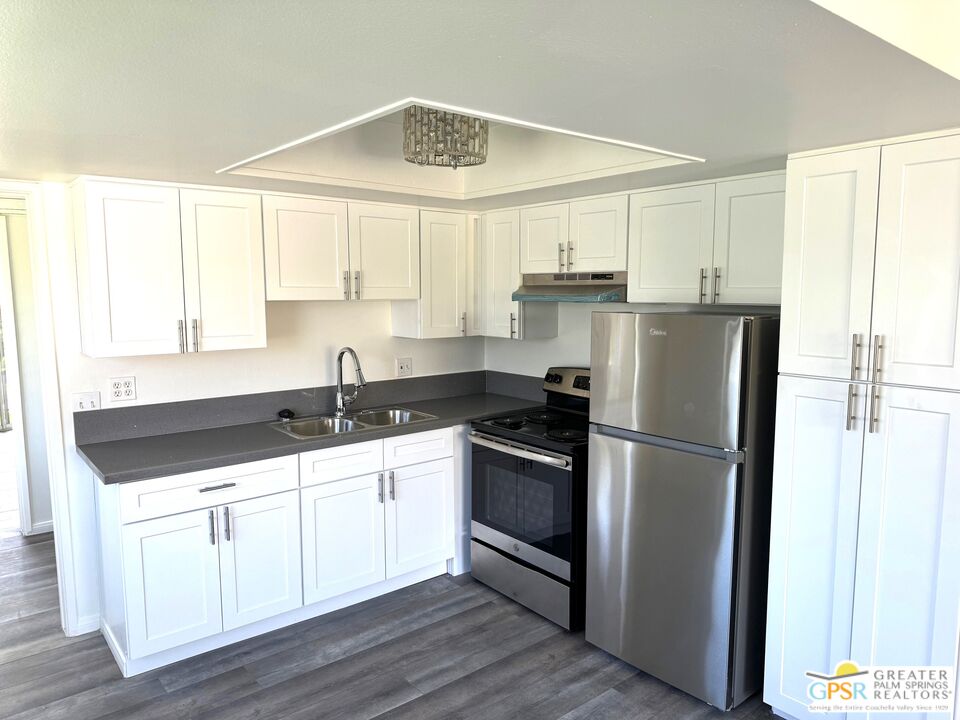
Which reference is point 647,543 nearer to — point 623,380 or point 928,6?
point 623,380

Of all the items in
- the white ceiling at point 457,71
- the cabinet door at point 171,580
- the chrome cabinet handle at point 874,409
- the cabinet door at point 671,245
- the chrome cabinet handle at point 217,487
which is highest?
the white ceiling at point 457,71

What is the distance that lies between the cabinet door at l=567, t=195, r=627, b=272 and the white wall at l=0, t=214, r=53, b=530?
338 centimetres

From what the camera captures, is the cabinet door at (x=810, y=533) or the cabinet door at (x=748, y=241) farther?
the cabinet door at (x=748, y=241)

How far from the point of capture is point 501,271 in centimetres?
378

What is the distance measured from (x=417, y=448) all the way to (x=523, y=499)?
0.61 m

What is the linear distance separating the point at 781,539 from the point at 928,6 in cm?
173

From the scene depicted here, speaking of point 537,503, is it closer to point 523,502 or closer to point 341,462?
point 523,502

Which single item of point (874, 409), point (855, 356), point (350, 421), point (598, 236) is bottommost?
point (350, 421)

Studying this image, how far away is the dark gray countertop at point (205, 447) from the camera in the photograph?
2637 millimetres

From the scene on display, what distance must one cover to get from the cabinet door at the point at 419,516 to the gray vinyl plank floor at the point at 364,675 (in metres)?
0.24

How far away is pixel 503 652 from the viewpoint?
9.63ft

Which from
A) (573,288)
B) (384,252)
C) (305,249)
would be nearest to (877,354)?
(573,288)

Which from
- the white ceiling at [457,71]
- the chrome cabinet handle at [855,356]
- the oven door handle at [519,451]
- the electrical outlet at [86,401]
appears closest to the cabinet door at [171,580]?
the electrical outlet at [86,401]

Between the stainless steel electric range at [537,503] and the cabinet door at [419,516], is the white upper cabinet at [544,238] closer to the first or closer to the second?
the stainless steel electric range at [537,503]
